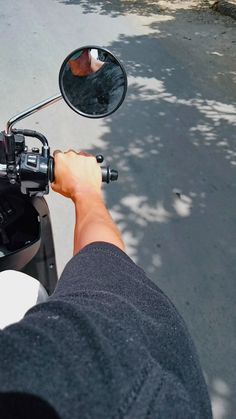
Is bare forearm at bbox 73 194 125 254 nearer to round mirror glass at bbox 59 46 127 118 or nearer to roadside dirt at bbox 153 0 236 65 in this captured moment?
round mirror glass at bbox 59 46 127 118

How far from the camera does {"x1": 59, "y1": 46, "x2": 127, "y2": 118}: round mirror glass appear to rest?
140cm

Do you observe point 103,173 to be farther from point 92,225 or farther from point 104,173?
point 92,225

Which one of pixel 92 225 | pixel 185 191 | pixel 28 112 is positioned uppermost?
pixel 28 112

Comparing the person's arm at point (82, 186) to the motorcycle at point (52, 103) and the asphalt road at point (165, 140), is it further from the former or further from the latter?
the asphalt road at point (165, 140)

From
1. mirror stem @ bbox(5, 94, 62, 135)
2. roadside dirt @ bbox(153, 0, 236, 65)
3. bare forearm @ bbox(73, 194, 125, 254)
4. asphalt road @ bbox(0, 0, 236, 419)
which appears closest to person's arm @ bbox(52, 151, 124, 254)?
bare forearm @ bbox(73, 194, 125, 254)

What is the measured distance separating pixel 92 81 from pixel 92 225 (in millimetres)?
528

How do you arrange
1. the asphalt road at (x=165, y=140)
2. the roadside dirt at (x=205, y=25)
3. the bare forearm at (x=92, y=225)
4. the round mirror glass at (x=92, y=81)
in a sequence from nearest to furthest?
the bare forearm at (x=92, y=225), the round mirror glass at (x=92, y=81), the asphalt road at (x=165, y=140), the roadside dirt at (x=205, y=25)

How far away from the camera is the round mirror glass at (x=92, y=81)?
4.60ft

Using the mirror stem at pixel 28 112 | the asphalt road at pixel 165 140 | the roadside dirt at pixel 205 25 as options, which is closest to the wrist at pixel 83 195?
the mirror stem at pixel 28 112

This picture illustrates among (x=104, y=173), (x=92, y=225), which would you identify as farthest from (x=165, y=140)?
(x=92, y=225)

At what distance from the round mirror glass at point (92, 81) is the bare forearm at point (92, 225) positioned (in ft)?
1.21

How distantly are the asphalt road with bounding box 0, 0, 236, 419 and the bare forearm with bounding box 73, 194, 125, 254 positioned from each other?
1433mm

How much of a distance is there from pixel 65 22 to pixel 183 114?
12.7 ft

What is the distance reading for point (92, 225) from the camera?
4.04 ft
